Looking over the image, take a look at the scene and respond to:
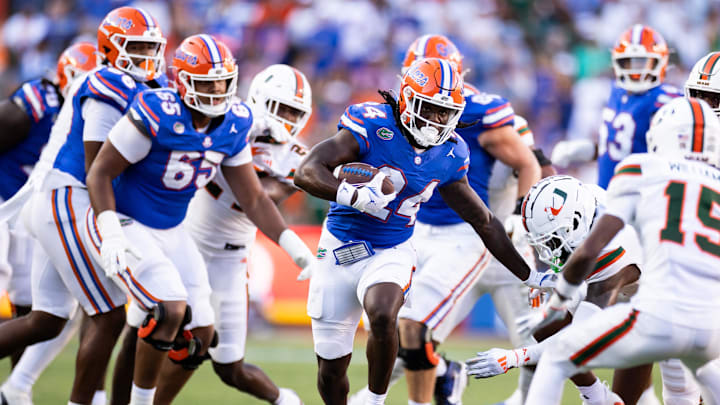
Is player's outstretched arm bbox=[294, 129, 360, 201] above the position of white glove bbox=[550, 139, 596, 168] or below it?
above

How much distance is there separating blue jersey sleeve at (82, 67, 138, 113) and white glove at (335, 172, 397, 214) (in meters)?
1.52

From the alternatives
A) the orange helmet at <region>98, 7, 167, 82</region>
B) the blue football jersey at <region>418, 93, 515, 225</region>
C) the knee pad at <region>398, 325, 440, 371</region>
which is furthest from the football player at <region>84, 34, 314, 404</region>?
the blue football jersey at <region>418, 93, 515, 225</region>

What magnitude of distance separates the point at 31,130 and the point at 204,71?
1.81 metres

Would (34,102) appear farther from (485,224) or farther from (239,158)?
(485,224)

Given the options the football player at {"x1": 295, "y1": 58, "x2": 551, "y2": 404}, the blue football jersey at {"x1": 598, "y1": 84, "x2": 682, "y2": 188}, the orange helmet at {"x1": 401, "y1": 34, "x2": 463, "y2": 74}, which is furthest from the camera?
the blue football jersey at {"x1": 598, "y1": 84, "x2": 682, "y2": 188}

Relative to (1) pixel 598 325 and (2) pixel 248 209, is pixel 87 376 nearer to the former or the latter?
(2) pixel 248 209

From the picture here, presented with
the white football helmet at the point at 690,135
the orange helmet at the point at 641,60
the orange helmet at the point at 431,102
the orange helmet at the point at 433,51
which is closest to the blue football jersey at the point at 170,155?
the orange helmet at the point at 431,102

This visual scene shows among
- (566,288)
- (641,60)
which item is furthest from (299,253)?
(641,60)

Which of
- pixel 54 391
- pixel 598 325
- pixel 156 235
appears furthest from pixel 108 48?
pixel 598 325

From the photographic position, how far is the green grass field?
6891 mm

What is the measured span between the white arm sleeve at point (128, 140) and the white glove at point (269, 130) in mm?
892

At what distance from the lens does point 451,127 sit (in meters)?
4.66

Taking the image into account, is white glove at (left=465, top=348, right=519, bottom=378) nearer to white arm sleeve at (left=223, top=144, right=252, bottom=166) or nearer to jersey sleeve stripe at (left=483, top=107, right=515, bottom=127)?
white arm sleeve at (left=223, top=144, right=252, bottom=166)

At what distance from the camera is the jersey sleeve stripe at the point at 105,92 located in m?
5.11
